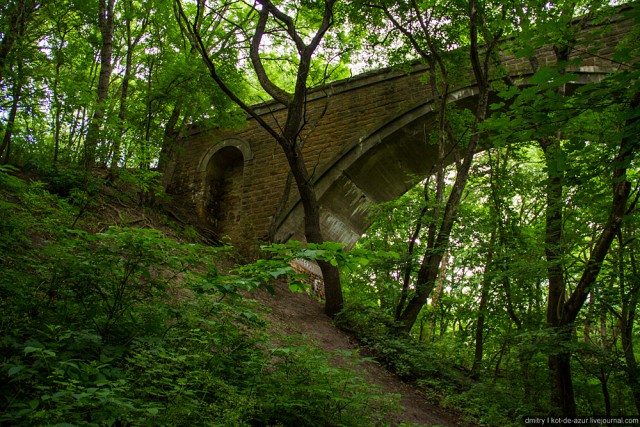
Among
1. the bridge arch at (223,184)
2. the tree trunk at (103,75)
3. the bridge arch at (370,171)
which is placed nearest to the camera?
the tree trunk at (103,75)

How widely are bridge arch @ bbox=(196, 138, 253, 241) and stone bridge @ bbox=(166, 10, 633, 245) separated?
0.10ft

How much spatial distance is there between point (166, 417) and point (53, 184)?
215 inches

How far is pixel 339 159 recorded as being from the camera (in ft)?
30.3

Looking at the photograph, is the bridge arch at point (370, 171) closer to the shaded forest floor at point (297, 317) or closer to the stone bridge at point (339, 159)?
the stone bridge at point (339, 159)

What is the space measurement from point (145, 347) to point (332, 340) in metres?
3.97

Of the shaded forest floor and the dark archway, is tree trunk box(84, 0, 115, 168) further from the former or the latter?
the dark archway

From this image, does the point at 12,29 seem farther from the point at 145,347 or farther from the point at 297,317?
the point at 297,317

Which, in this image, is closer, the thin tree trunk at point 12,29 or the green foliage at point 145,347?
the green foliage at point 145,347

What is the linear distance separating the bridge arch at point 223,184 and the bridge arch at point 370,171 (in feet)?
6.68

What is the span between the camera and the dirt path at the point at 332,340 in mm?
4883

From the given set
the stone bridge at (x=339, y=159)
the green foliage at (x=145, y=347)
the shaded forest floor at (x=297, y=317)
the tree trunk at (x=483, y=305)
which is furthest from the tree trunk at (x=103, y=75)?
the tree trunk at (x=483, y=305)

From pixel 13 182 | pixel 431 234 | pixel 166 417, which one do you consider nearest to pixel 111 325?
pixel 166 417

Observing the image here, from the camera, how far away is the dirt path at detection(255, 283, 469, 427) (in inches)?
192

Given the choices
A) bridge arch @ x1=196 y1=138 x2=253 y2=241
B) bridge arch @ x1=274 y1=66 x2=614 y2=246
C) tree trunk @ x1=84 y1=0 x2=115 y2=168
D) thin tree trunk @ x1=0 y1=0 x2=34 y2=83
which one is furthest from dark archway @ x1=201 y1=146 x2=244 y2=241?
thin tree trunk @ x1=0 y1=0 x2=34 y2=83
